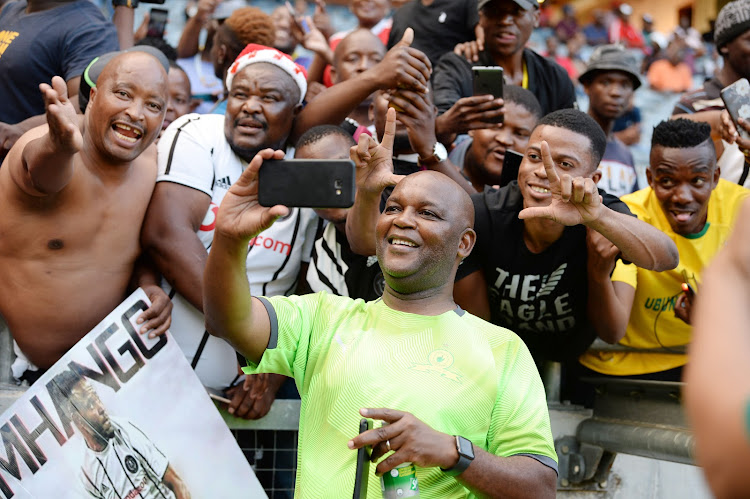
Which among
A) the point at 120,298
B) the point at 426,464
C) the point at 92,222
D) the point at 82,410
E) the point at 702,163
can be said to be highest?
the point at 702,163

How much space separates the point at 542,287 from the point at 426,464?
1.45 metres

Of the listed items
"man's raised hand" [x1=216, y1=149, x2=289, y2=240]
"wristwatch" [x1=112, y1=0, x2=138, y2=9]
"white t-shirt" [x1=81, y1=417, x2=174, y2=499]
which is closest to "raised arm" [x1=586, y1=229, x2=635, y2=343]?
"man's raised hand" [x1=216, y1=149, x2=289, y2=240]

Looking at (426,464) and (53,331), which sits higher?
(426,464)

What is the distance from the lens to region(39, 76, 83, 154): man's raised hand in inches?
120

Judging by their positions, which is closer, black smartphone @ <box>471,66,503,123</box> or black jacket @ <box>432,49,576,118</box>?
black smartphone @ <box>471,66,503,123</box>

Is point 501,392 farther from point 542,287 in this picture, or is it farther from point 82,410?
point 82,410

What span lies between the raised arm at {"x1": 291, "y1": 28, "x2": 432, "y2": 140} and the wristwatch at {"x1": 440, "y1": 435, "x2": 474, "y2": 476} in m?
1.87

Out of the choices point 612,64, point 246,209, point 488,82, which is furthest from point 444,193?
point 612,64

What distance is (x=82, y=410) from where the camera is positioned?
11.3 feet

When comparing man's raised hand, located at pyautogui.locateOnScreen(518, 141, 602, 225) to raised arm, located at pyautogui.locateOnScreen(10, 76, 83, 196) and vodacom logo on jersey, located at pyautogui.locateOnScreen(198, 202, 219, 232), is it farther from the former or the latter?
raised arm, located at pyautogui.locateOnScreen(10, 76, 83, 196)

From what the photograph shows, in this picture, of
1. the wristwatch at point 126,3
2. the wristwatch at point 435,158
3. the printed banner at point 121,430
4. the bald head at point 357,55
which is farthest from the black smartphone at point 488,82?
the wristwatch at point 126,3

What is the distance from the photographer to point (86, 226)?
362 centimetres

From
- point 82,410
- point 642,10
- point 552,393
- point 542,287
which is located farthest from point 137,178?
point 642,10

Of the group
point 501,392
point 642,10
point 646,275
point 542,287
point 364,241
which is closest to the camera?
point 501,392
